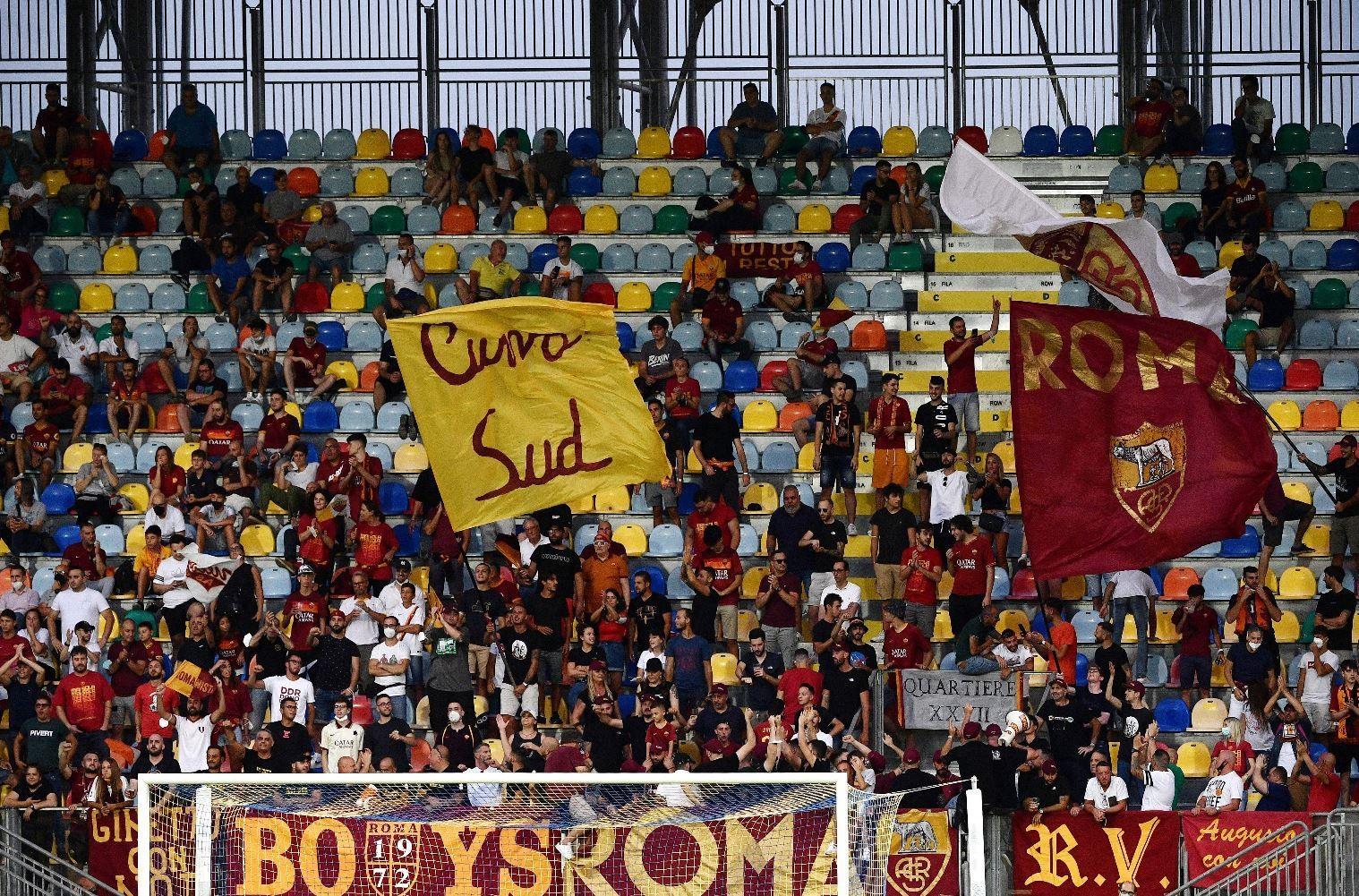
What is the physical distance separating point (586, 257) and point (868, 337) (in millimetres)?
3985

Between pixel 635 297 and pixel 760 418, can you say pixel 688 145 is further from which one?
pixel 760 418

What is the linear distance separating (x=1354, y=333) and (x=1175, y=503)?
1210 centimetres

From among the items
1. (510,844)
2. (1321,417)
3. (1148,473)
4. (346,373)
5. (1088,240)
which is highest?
(1088,240)

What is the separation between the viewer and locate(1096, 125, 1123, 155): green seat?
94.3ft

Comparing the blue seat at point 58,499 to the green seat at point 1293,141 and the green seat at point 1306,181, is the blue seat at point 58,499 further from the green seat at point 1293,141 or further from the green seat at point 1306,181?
the green seat at point 1293,141

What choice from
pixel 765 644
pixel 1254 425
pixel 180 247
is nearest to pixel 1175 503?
pixel 1254 425

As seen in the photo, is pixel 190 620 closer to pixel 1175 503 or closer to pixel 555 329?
pixel 555 329

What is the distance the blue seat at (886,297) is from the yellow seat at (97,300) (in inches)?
388

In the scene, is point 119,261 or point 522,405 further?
point 119,261

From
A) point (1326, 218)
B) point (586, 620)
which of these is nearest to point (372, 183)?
point (586, 620)

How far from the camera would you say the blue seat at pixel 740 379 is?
25.1 m

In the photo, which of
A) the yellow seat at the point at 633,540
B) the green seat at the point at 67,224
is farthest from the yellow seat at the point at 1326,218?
the green seat at the point at 67,224

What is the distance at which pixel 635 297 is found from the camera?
26406 mm

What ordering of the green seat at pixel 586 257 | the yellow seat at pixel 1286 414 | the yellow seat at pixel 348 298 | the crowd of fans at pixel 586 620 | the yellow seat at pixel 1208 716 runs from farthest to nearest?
the green seat at pixel 586 257 → the yellow seat at pixel 348 298 → the yellow seat at pixel 1286 414 → the yellow seat at pixel 1208 716 → the crowd of fans at pixel 586 620
